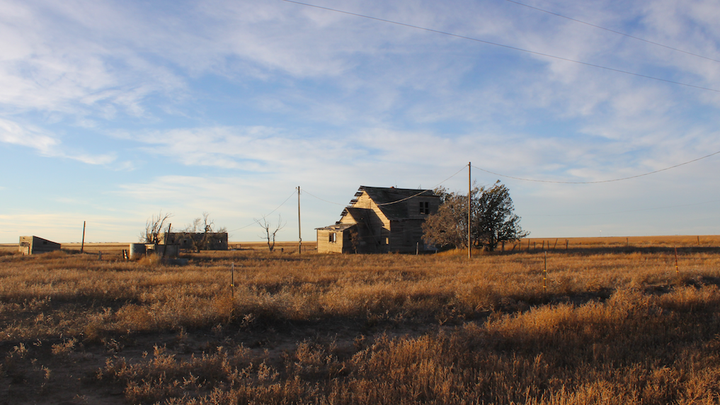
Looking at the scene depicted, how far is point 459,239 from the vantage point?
37281mm

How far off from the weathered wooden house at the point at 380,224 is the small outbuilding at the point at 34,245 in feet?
101

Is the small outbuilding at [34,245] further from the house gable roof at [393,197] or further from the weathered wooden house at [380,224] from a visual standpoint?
the house gable roof at [393,197]

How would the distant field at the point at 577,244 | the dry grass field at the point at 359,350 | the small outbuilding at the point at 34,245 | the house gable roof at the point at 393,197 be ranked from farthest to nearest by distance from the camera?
the distant field at the point at 577,244
the small outbuilding at the point at 34,245
the house gable roof at the point at 393,197
the dry grass field at the point at 359,350

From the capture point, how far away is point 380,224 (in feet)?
138

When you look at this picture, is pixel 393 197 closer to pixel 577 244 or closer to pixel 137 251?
pixel 137 251

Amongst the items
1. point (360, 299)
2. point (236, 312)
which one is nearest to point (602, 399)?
point (360, 299)

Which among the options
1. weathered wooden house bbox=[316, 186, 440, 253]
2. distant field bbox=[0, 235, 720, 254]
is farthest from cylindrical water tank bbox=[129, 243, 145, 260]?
weathered wooden house bbox=[316, 186, 440, 253]

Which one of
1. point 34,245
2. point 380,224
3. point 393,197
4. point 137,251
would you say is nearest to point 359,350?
point 137,251

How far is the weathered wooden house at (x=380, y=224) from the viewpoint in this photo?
1612 inches

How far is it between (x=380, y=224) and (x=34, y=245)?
37894 mm

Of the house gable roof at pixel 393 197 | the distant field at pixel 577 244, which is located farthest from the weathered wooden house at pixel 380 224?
the distant field at pixel 577 244

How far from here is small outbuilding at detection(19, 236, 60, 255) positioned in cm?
4328

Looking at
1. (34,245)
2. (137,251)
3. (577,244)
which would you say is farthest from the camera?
(577,244)

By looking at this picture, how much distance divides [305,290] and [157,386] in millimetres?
7505
